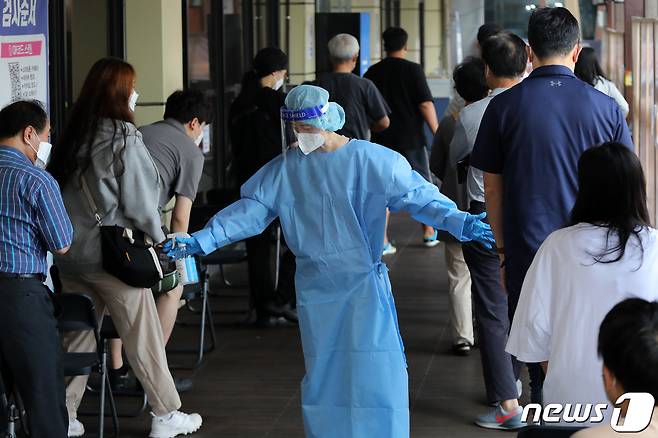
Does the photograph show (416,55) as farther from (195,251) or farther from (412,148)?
(195,251)

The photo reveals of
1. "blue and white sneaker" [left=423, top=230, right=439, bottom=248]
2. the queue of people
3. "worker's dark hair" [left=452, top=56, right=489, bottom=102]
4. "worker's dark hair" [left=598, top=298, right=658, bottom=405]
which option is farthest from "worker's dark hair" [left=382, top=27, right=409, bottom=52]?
"worker's dark hair" [left=598, top=298, right=658, bottom=405]

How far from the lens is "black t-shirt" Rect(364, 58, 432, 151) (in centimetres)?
998

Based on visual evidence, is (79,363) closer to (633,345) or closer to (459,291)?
(459,291)

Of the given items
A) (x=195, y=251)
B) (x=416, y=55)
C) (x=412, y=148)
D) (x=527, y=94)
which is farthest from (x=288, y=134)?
(x=416, y=55)

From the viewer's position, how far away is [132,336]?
5504 mm

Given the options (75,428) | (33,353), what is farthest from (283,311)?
(33,353)

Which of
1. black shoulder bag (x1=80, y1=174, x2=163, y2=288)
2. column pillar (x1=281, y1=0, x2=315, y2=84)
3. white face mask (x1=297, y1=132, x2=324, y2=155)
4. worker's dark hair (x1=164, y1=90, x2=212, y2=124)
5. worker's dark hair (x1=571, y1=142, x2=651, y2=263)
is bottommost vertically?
black shoulder bag (x1=80, y1=174, x2=163, y2=288)

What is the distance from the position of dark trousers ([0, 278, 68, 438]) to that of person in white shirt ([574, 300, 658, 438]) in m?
2.65

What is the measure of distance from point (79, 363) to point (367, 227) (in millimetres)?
1458

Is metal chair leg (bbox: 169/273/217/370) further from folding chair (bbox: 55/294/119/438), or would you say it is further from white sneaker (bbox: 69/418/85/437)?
folding chair (bbox: 55/294/119/438)

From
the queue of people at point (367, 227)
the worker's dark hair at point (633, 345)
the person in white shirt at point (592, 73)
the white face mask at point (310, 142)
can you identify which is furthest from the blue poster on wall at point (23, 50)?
the worker's dark hair at point (633, 345)

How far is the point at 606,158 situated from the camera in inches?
132

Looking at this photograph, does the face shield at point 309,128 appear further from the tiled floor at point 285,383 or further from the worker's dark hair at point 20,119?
the tiled floor at point 285,383

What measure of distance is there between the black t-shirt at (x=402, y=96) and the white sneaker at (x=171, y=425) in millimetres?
4805
